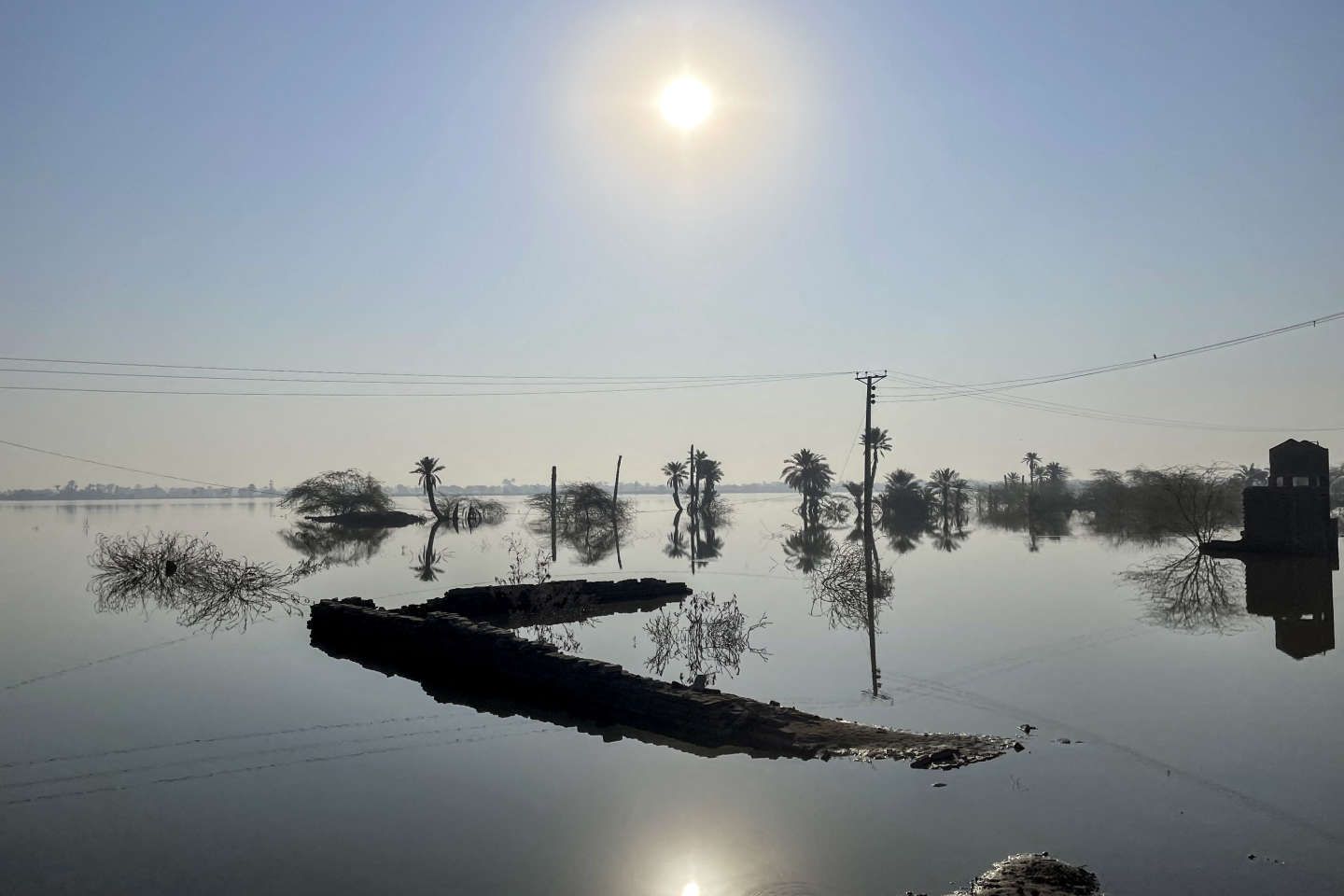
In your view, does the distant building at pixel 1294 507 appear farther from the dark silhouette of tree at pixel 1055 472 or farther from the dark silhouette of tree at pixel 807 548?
the dark silhouette of tree at pixel 1055 472

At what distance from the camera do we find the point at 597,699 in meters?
14.0

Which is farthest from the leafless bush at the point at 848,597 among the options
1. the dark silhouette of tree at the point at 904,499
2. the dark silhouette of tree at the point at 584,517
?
the dark silhouette of tree at the point at 904,499

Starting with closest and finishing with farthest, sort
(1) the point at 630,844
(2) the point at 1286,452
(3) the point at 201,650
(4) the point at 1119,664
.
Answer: (1) the point at 630,844
(4) the point at 1119,664
(3) the point at 201,650
(2) the point at 1286,452

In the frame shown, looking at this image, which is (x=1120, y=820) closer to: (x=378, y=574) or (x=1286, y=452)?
(x=378, y=574)

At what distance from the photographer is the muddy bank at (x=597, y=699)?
11125mm

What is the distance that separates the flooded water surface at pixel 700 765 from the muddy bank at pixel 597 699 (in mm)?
453

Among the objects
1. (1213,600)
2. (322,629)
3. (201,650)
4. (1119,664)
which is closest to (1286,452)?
(1213,600)

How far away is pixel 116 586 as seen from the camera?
99.3ft

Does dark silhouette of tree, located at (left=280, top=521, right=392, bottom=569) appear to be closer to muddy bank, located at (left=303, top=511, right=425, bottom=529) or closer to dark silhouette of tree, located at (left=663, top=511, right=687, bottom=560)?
muddy bank, located at (left=303, top=511, right=425, bottom=529)

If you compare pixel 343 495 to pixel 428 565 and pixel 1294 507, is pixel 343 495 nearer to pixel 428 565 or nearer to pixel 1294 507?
pixel 428 565

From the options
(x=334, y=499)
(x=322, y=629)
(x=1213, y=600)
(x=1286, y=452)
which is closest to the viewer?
(x=322, y=629)

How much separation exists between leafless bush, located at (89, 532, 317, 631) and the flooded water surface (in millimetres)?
828

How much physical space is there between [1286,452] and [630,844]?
4305 centimetres

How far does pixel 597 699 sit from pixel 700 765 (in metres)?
3.60
